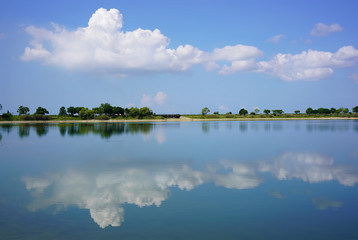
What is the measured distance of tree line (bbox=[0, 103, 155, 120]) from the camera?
502ft

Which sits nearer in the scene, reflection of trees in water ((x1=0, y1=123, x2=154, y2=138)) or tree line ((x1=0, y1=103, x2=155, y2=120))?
reflection of trees in water ((x1=0, y1=123, x2=154, y2=138))

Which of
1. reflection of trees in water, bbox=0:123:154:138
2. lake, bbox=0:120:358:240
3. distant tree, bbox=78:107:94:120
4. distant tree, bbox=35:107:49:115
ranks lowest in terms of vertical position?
lake, bbox=0:120:358:240

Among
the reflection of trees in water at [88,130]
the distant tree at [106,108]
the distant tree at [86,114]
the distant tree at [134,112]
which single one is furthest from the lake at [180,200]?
the distant tree at [134,112]

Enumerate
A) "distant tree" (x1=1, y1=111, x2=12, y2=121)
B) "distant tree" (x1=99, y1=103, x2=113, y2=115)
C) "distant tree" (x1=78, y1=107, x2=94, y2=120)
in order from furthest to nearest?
"distant tree" (x1=99, y1=103, x2=113, y2=115)
"distant tree" (x1=78, y1=107, x2=94, y2=120)
"distant tree" (x1=1, y1=111, x2=12, y2=121)

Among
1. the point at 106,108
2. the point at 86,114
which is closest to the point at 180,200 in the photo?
the point at 86,114

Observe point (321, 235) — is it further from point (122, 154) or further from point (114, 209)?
point (122, 154)

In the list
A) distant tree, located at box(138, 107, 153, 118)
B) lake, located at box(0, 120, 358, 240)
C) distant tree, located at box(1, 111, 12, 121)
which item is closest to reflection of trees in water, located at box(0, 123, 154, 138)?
lake, located at box(0, 120, 358, 240)

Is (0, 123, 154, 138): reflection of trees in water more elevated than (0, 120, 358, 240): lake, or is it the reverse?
(0, 123, 154, 138): reflection of trees in water

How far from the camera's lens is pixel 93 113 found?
156250 millimetres

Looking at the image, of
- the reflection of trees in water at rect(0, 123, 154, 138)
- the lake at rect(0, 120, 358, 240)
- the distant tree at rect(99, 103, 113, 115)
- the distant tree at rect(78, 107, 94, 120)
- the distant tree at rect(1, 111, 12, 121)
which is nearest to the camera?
the lake at rect(0, 120, 358, 240)

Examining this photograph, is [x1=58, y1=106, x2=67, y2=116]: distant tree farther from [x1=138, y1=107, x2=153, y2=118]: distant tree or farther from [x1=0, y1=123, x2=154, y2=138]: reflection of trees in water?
[x1=0, y1=123, x2=154, y2=138]: reflection of trees in water

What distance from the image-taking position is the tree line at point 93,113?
502 feet

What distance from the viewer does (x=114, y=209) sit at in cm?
1162

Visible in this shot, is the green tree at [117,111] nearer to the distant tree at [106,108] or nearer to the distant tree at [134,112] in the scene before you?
the distant tree at [106,108]
